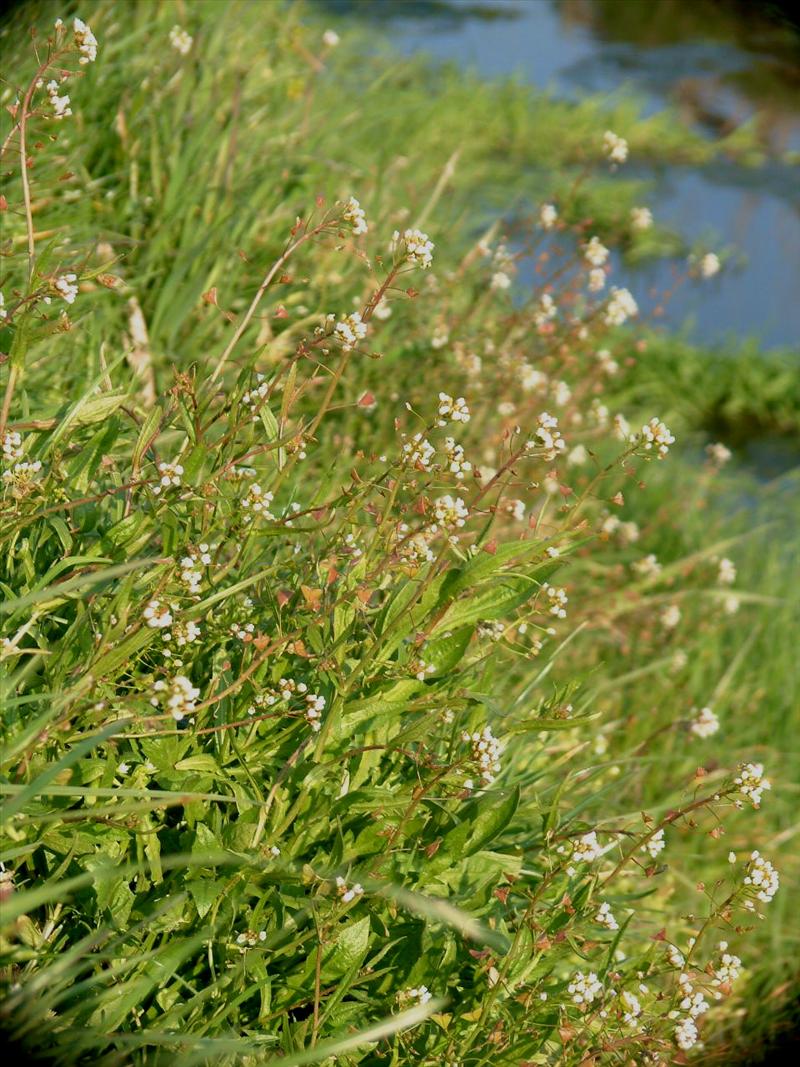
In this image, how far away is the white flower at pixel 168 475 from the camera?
1905 millimetres

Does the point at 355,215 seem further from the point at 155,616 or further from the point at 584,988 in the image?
the point at 584,988

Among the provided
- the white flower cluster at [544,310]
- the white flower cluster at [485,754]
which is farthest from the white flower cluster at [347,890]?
the white flower cluster at [544,310]

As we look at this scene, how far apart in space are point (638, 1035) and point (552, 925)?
0.67ft

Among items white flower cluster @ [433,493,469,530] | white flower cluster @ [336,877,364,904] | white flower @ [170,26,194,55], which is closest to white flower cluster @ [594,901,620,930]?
white flower cluster @ [336,877,364,904]

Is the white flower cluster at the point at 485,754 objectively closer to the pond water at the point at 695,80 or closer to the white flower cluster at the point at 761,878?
the white flower cluster at the point at 761,878

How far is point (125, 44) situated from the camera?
4.03 metres

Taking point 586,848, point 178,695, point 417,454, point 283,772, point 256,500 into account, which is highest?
point 417,454

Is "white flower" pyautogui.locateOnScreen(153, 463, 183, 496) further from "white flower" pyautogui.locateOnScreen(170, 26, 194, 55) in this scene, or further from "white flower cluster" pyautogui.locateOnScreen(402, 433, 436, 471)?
"white flower" pyautogui.locateOnScreen(170, 26, 194, 55)

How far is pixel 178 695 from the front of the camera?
5.63 feet

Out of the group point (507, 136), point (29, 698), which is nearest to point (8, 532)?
point (29, 698)

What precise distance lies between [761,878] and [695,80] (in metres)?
11.8

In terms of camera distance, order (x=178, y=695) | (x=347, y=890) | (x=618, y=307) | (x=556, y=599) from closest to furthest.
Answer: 1. (x=178, y=695)
2. (x=347, y=890)
3. (x=556, y=599)
4. (x=618, y=307)

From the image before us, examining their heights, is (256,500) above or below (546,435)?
below

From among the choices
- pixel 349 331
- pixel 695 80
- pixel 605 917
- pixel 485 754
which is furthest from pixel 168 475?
pixel 695 80
